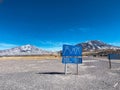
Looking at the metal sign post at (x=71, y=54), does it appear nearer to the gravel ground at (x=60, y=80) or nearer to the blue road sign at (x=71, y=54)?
the blue road sign at (x=71, y=54)

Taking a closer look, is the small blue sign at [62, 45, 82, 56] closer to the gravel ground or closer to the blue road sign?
Answer: the blue road sign

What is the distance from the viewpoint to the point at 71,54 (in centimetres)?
2120

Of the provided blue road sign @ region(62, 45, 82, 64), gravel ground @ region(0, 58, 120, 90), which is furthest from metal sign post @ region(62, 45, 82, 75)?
gravel ground @ region(0, 58, 120, 90)

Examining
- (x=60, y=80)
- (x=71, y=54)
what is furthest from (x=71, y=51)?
(x=60, y=80)

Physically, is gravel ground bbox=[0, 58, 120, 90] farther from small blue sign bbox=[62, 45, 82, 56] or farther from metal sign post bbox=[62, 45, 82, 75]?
small blue sign bbox=[62, 45, 82, 56]

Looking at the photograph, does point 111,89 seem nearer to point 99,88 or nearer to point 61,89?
point 99,88

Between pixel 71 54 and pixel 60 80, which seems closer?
pixel 60 80

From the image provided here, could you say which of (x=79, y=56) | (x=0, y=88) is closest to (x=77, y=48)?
(x=79, y=56)

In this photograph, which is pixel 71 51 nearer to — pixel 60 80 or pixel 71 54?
pixel 71 54

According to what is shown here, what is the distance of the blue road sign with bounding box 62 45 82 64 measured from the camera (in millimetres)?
20953

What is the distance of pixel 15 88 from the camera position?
496 inches

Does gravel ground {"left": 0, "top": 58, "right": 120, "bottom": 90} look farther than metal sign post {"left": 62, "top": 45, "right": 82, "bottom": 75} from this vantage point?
No

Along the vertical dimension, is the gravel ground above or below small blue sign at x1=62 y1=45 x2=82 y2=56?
below

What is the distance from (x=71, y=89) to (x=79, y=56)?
9.44 m
